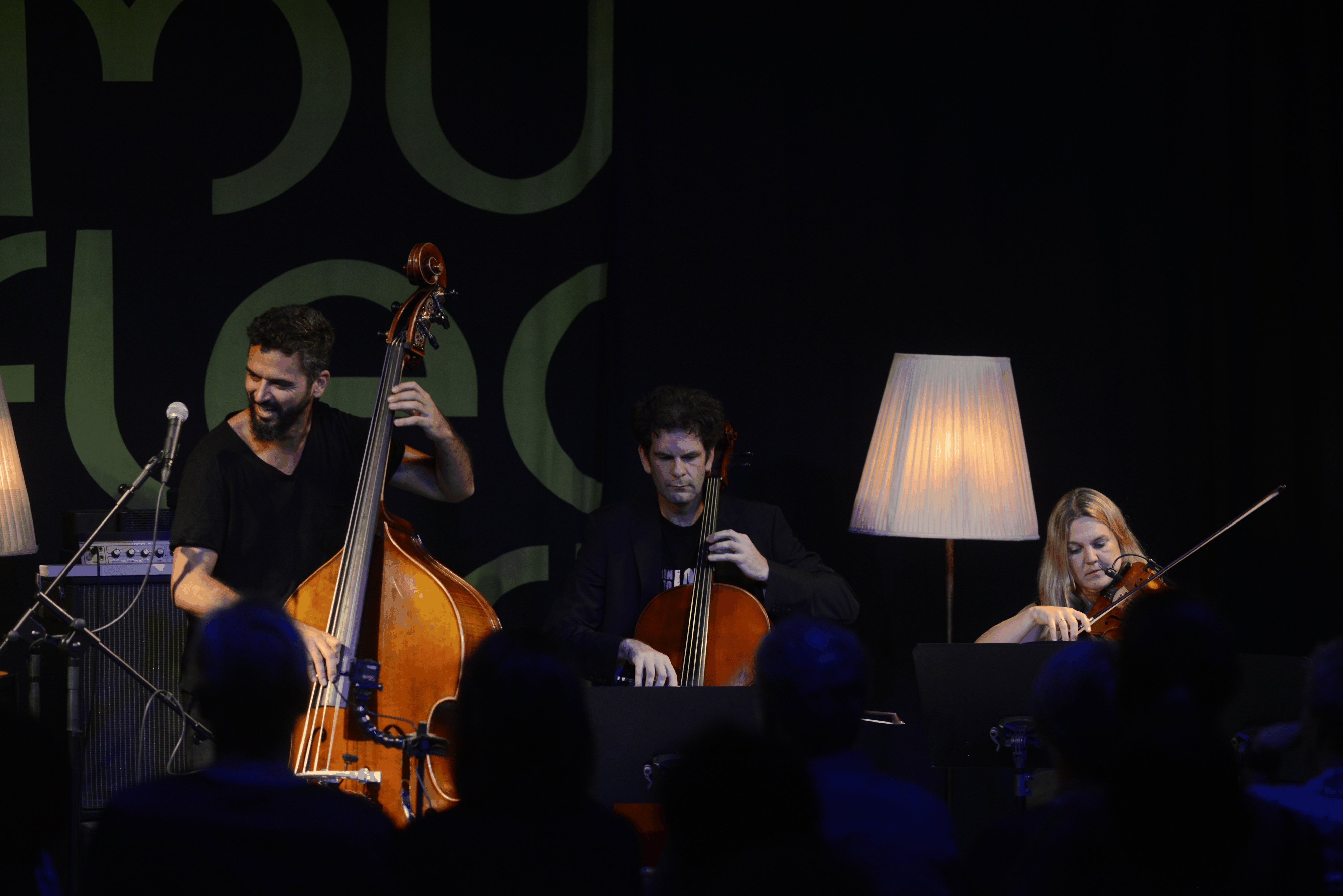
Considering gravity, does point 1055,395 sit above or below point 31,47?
below

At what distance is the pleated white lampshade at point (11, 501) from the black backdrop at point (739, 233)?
2.04ft

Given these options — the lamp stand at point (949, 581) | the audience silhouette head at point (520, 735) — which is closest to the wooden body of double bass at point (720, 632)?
the lamp stand at point (949, 581)

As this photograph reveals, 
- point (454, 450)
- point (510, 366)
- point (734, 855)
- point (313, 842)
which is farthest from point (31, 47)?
point (734, 855)

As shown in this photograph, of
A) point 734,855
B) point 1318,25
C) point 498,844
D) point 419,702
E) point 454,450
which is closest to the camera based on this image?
point 734,855

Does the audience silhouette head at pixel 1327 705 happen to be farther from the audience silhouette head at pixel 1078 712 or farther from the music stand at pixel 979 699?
the music stand at pixel 979 699

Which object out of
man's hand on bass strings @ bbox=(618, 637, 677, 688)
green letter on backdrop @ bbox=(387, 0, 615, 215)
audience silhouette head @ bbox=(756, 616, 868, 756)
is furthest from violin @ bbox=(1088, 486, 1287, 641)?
green letter on backdrop @ bbox=(387, 0, 615, 215)

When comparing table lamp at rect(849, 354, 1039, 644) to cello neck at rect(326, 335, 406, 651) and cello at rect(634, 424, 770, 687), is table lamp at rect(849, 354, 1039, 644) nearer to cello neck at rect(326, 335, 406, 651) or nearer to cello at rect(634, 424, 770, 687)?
cello at rect(634, 424, 770, 687)

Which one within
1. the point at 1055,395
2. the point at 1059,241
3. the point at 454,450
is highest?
the point at 1059,241

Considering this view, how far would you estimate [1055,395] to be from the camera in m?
3.87

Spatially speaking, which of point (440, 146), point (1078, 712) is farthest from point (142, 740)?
point (1078, 712)

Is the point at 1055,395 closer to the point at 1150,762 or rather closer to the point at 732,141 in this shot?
the point at 732,141

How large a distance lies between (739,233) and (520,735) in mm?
2688

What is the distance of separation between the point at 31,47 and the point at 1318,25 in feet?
13.5

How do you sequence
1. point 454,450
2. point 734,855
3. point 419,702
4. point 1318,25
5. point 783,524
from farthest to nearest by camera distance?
1. point 1318,25
2. point 783,524
3. point 454,450
4. point 419,702
5. point 734,855
